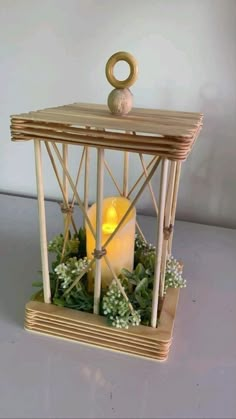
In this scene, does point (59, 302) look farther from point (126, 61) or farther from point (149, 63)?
point (149, 63)

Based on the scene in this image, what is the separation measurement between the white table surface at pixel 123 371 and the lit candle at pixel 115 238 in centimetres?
9

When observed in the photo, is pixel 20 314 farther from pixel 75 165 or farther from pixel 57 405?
pixel 75 165

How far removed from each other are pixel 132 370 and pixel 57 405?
0.08m

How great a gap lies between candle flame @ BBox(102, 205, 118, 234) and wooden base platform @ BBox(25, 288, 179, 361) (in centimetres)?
9

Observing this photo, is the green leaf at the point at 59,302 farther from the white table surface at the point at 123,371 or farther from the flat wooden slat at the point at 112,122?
the flat wooden slat at the point at 112,122

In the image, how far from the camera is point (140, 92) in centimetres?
73

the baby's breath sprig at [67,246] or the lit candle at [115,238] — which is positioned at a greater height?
the lit candle at [115,238]

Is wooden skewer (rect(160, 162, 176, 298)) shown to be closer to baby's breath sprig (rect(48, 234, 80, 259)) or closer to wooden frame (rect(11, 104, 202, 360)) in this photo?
wooden frame (rect(11, 104, 202, 360))

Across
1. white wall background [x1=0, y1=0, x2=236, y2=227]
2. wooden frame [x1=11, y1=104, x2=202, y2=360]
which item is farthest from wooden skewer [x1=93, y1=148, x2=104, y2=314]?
white wall background [x1=0, y1=0, x2=236, y2=227]

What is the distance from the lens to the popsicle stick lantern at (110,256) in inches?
14.3

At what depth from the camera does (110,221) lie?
17.4 inches

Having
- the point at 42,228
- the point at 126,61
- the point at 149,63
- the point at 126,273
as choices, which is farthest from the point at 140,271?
the point at 149,63

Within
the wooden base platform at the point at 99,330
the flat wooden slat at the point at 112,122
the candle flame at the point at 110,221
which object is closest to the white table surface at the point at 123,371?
the wooden base platform at the point at 99,330

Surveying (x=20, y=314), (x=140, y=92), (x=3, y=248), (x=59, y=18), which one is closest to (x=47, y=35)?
(x=59, y=18)
